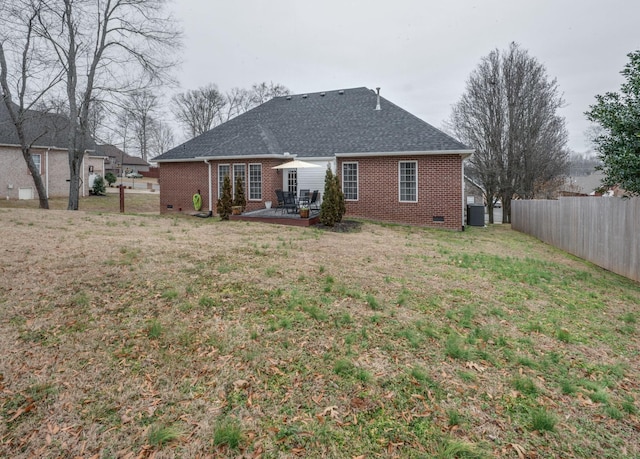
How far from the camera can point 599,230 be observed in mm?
9297

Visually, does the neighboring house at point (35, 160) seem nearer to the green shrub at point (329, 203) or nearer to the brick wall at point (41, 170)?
the brick wall at point (41, 170)

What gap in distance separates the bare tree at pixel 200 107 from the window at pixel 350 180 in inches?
A: 1176

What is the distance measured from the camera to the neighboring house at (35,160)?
70.0ft

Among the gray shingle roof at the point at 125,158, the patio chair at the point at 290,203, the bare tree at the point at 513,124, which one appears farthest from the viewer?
the gray shingle roof at the point at 125,158

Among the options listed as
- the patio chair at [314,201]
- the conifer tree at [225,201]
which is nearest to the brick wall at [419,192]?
the patio chair at [314,201]

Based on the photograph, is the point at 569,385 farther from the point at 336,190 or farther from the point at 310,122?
the point at 310,122

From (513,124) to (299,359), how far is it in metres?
21.9

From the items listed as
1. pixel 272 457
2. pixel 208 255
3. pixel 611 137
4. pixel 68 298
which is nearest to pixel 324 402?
pixel 272 457

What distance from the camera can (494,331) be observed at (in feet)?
15.2

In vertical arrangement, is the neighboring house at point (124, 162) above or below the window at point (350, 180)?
above

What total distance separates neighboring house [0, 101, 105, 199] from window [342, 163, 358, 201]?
1613 centimetres

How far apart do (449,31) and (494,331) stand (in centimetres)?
1296

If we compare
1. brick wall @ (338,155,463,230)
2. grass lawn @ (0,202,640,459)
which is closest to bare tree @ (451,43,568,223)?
brick wall @ (338,155,463,230)

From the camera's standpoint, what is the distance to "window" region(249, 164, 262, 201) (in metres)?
16.2
